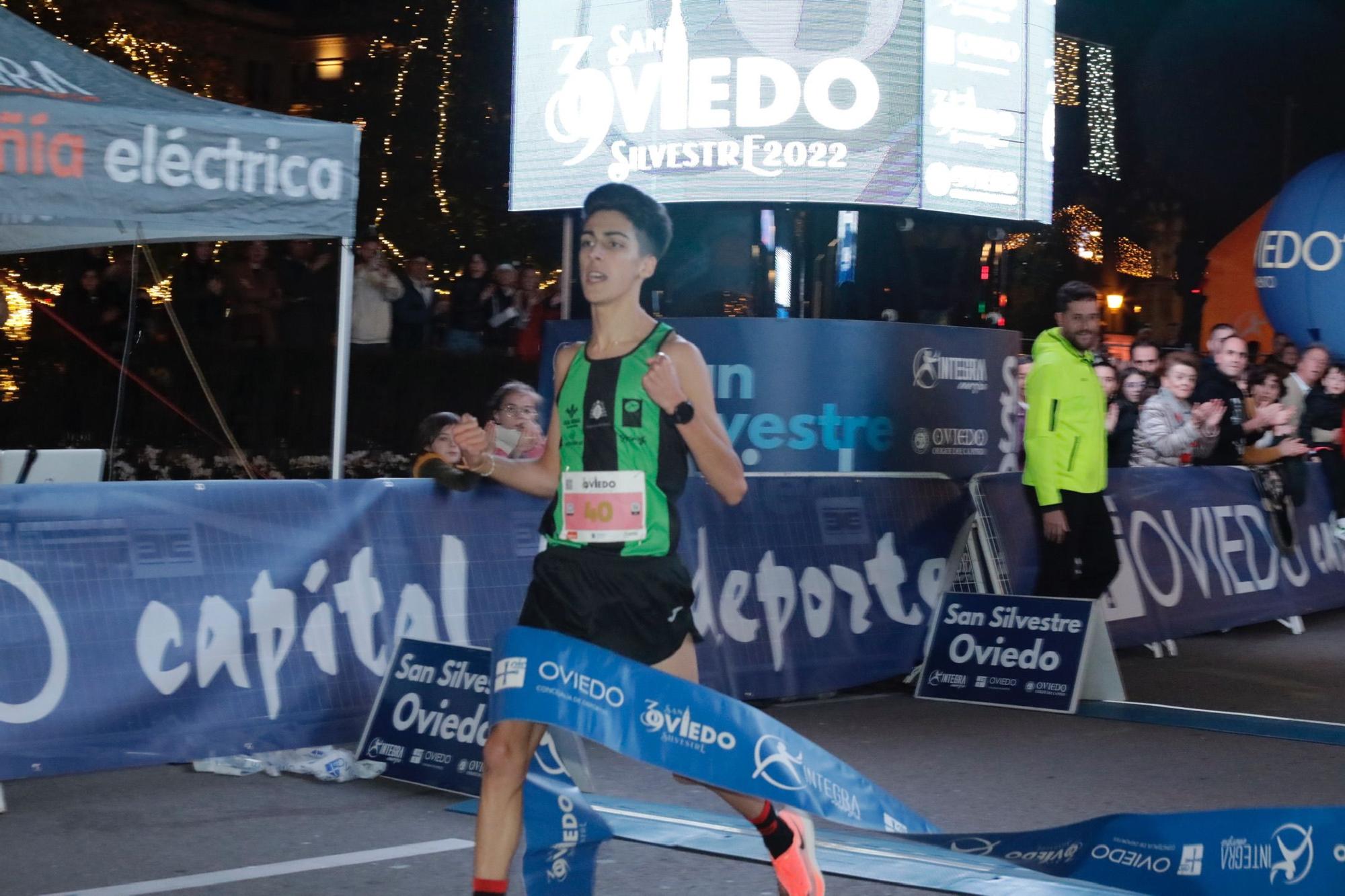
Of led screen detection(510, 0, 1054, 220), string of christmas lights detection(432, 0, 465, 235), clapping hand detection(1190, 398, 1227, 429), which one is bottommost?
clapping hand detection(1190, 398, 1227, 429)

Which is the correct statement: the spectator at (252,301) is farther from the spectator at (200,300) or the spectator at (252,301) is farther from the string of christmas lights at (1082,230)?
the string of christmas lights at (1082,230)

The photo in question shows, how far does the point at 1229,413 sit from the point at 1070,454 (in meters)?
5.05

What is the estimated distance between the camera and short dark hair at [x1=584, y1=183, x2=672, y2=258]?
466cm

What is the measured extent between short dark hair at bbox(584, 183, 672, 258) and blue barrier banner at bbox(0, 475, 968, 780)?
9.51ft

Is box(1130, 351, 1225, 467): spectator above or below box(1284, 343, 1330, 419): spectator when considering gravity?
below

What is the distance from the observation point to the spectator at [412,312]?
1623 centimetres

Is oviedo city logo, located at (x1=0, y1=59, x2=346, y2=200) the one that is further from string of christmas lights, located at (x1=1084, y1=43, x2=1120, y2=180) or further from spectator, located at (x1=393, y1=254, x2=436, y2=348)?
string of christmas lights, located at (x1=1084, y1=43, x2=1120, y2=180)

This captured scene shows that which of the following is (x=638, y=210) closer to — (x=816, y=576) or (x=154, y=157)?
(x=816, y=576)

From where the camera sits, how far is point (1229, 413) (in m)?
13.8

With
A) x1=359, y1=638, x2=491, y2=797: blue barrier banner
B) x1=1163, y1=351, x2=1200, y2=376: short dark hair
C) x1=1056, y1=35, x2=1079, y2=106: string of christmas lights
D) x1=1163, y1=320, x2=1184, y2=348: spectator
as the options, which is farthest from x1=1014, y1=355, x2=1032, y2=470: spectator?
x1=1056, y1=35, x2=1079, y2=106: string of christmas lights

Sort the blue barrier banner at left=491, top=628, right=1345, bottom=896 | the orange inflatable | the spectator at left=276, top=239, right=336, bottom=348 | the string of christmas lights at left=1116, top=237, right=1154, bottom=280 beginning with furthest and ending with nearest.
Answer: the string of christmas lights at left=1116, top=237, right=1154, bottom=280, the orange inflatable, the spectator at left=276, top=239, right=336, bottom=348, the blue barrier banner at left=491, top=628, right=1345, bottom=896

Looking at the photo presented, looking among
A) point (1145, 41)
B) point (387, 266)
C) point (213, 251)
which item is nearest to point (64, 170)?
point (387, 266)

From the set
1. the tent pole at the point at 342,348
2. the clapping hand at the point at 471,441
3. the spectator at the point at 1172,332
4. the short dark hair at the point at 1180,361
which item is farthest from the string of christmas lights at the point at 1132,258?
the clapping hand at the point at 471,441

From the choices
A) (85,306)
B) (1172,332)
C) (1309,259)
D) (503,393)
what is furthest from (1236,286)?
(503,393)
